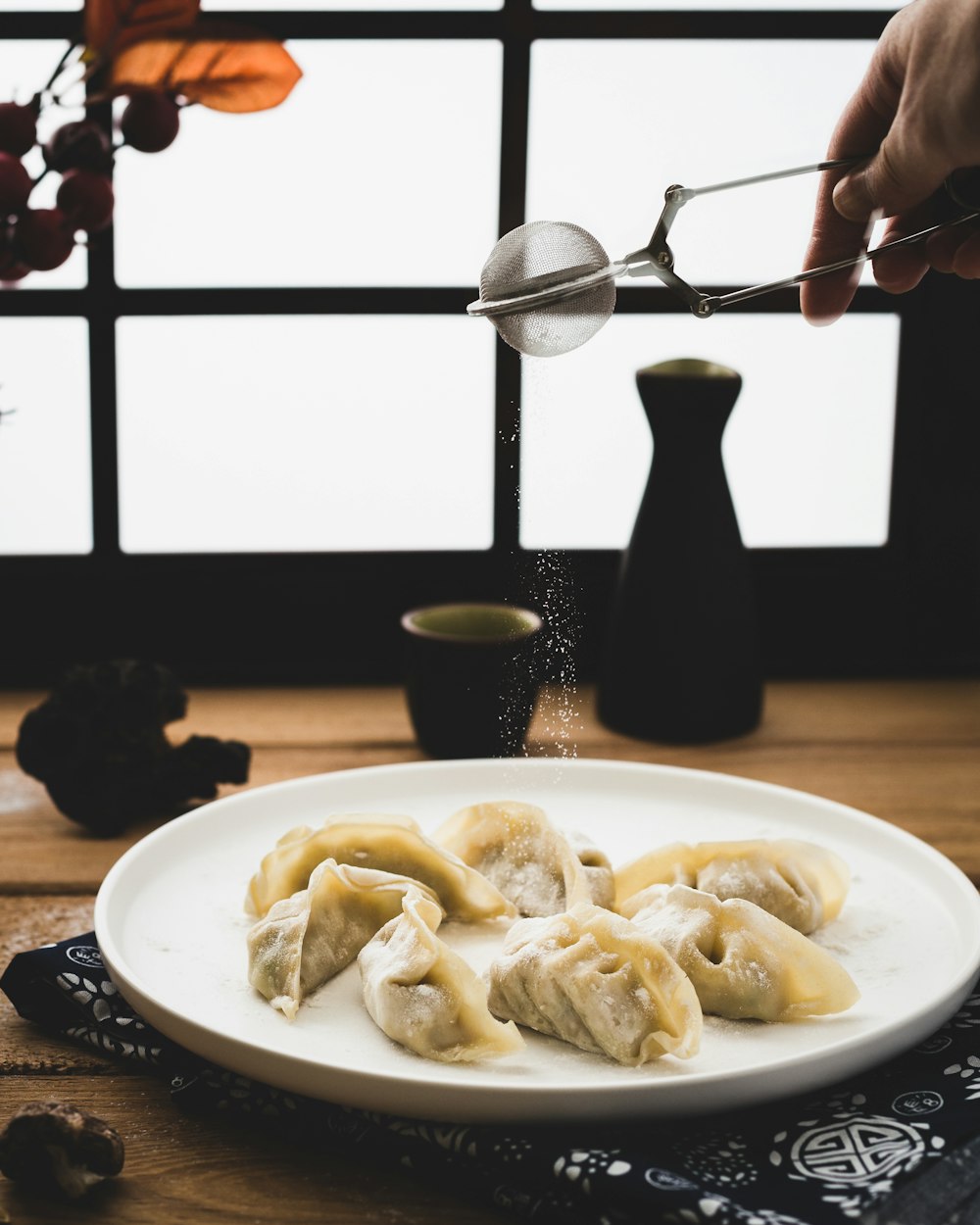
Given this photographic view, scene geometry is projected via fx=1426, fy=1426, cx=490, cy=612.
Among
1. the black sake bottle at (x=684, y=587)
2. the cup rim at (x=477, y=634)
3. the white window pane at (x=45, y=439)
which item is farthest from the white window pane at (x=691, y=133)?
the white window pane at (x=45, y=439)

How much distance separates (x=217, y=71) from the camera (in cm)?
150

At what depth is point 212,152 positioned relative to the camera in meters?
1.85

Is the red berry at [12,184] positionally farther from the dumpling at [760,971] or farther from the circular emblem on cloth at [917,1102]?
the circular emblem on cloth at [917,1102]

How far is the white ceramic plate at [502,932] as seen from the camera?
2.56 feet

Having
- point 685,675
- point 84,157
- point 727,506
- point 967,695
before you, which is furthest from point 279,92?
point 967,695

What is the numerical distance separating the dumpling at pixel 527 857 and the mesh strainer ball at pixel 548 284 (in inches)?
14.9

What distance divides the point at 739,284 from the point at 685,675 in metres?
0.62

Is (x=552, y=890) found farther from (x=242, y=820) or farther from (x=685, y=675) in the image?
(x=685, y=675)

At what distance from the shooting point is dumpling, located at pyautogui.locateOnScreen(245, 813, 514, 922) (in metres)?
1.07

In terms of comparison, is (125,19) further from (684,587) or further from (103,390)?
(684,587)

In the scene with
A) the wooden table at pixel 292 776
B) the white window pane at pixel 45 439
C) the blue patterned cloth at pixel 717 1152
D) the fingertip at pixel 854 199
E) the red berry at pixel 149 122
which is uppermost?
the red berry at pixel 149 122

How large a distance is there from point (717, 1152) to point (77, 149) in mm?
1044

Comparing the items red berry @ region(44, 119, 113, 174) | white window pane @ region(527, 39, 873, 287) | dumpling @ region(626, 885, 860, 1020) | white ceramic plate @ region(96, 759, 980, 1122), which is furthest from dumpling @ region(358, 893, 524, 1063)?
white window pane @ region(527, 39, 873, 287)

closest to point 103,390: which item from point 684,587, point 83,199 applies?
point 83,199
